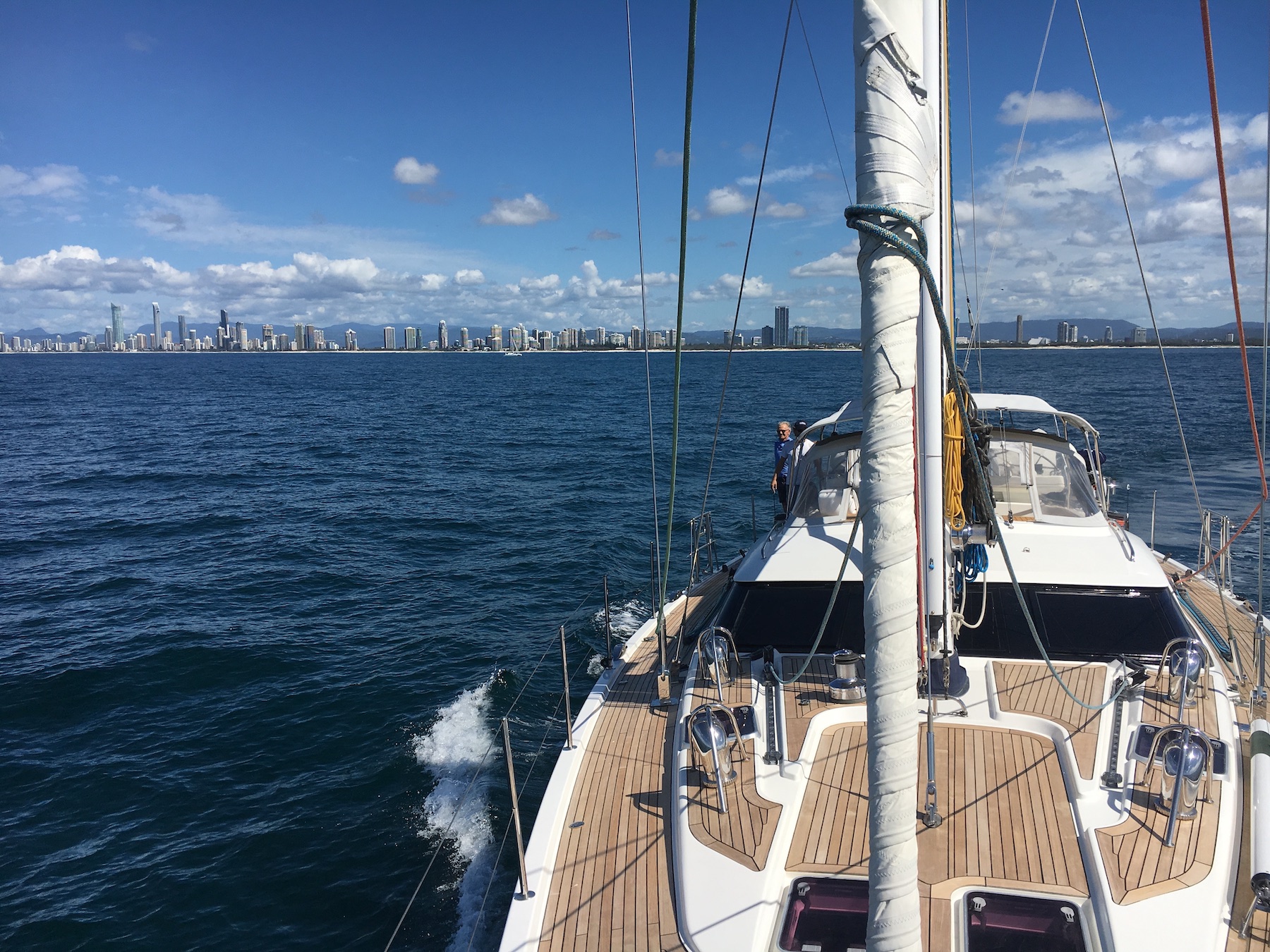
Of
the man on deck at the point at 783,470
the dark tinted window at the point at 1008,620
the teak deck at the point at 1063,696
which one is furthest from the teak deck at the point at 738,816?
the man on deck at the point at 783,470

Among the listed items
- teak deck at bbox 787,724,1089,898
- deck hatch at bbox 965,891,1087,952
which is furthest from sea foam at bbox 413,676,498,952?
deck hatch at bbox 965,891,1087,952

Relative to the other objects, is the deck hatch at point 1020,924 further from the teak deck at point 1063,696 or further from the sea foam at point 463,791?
the sea foam at point 463,791

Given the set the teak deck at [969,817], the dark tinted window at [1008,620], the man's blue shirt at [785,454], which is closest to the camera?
the teak deck at [969,817]

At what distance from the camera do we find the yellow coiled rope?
19.8 feet

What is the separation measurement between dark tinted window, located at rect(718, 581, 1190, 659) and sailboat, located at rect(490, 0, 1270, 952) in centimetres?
3

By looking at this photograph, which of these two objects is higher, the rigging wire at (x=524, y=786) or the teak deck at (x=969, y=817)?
the teak deck at (x=969, y=817)

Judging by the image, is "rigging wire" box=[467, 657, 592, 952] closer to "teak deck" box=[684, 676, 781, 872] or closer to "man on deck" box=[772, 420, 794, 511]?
"teak deck" box=[684, 676, 781, 872]

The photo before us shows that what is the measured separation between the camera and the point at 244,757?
34.6 feet

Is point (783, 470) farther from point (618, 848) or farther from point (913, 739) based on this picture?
point (913, 739)

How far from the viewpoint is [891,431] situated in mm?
2240

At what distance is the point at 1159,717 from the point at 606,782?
4.01 m

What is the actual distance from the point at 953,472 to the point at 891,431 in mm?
4168

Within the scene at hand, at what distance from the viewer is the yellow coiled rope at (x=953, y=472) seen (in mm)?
6039

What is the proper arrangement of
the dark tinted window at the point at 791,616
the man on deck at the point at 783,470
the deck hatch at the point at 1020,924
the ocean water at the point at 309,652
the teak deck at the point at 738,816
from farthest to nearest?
the man on deck at the point at 783,470, the ocean water at the point at 309,652, the dark tinted window at the point at 791,616, the teak deck at the point at 738,816, the deck hatch at the point at 1020,924
